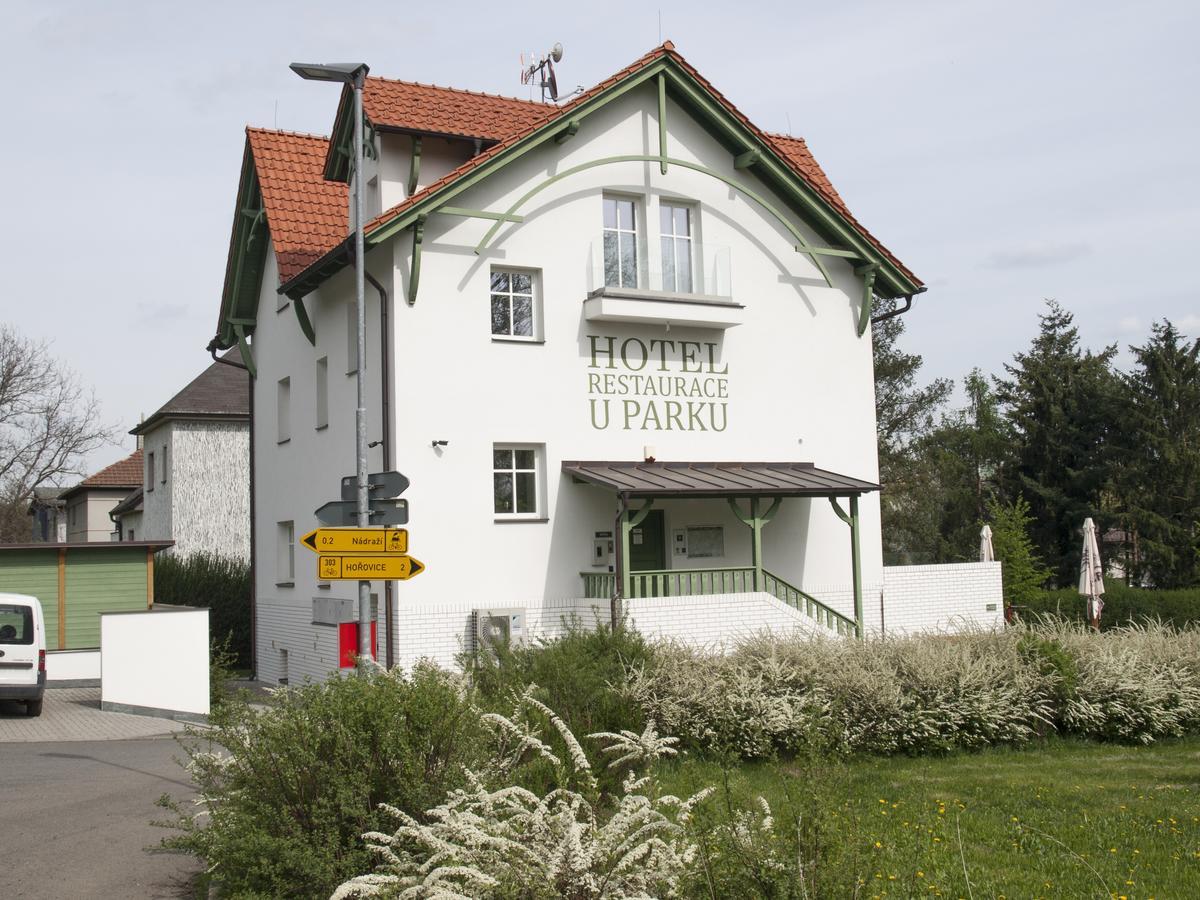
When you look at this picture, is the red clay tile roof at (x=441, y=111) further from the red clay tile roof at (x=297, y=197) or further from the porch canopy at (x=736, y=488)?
the porch canopy at (x=736, y=488)

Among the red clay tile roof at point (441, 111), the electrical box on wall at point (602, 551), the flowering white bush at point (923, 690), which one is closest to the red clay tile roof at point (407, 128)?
the red clay tile roof at point (441, 111)

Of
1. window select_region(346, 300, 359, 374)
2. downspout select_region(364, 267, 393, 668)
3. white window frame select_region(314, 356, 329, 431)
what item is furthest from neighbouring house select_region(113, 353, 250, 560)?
downspout select_region(364, 267, 393, 668)

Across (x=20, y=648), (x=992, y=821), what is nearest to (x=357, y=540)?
(x=992, y=821)

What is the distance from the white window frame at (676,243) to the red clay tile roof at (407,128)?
75.4 inches

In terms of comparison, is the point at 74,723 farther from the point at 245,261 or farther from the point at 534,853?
the point at 534,853

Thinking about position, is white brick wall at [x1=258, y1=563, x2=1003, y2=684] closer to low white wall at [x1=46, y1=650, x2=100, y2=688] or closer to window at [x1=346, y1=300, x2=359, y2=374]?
low white wall at [x1=46, y1=650, x2=100, y2=688]

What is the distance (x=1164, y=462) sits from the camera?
143ft

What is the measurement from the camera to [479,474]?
21641 mm

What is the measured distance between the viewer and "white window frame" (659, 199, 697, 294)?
23547 mm

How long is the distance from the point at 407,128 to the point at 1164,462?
103 ft

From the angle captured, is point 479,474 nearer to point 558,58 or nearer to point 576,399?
point 576,399

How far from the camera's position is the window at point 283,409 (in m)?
26.9

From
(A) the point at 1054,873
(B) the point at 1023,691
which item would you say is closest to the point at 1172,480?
(B) the point at 1023,691

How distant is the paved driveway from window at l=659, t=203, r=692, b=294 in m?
11.3
